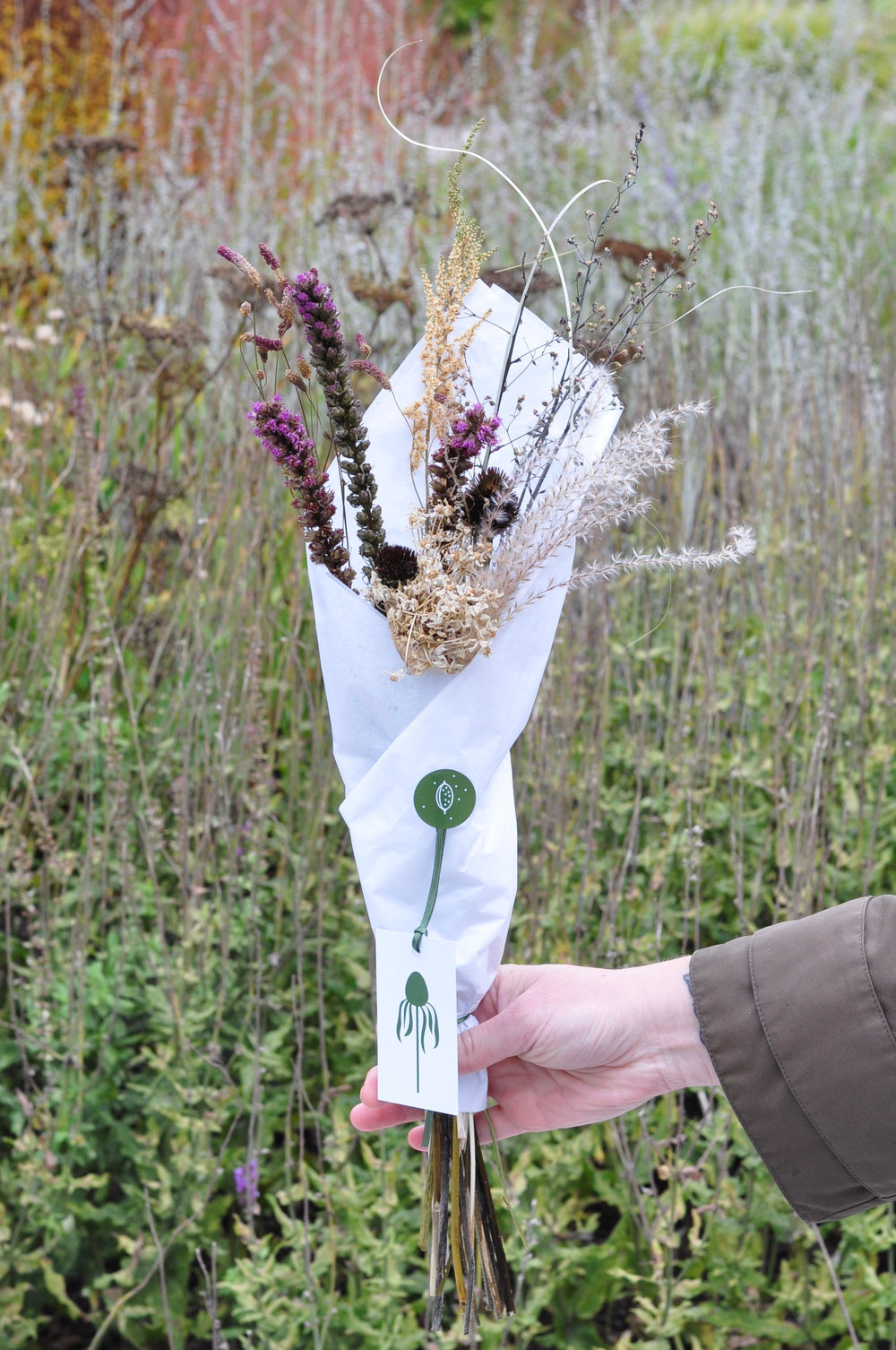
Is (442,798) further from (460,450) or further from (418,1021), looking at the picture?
(460,450)

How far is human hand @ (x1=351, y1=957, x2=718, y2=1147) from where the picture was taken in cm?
133

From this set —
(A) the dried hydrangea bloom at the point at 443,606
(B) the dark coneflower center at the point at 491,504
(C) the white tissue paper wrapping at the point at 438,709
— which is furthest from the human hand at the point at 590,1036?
(B) the dark coneflower center at the point at 491,504

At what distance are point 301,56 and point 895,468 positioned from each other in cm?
749

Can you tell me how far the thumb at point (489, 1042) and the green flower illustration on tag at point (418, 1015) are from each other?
93 mm

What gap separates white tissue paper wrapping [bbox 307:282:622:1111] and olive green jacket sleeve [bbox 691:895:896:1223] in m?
0.30

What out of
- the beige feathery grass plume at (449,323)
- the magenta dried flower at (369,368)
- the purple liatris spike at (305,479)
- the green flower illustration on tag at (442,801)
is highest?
the beige feathery grass plume at (449,323)

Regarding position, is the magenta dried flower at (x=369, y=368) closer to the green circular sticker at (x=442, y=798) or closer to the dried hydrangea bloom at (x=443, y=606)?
the dried hydrangea bloom at (x=443, y=606)

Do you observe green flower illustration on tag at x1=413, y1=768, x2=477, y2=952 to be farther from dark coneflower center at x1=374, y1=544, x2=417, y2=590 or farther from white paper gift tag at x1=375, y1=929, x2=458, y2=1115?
dark coneflower center at x1=374, y1=544, x2=417, y2=590

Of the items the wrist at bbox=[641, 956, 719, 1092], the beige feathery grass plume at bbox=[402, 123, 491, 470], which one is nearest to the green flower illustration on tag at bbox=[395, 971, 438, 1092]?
the wrist at bbox=[641, 956, 719, 1092]

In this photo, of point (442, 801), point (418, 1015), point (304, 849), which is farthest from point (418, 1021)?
point (304, 849)

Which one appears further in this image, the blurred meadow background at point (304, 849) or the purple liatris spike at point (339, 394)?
the blurred meadow background at point (304, 849)

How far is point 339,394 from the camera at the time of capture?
1.07 meters

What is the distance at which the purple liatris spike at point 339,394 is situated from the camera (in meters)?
1.03

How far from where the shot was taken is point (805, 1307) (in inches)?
71.6
